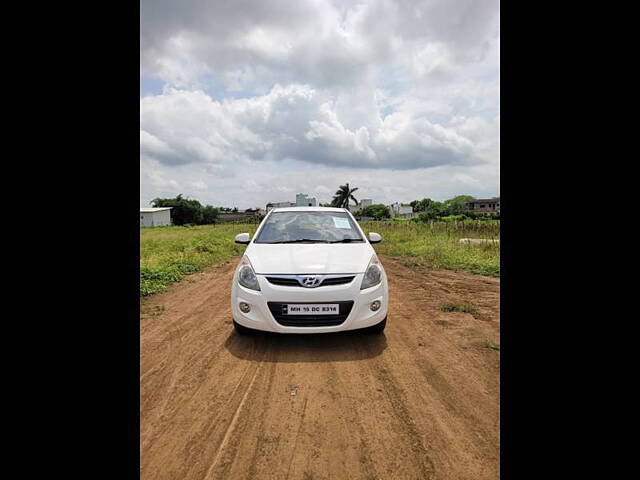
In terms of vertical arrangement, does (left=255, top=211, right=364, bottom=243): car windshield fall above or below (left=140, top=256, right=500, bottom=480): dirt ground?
above

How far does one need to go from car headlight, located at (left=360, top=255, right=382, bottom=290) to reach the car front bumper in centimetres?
5

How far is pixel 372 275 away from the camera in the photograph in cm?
329

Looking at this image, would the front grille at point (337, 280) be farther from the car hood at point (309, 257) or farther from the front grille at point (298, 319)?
the front grille at point (298, 319)

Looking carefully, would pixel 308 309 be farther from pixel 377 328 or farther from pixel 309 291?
pixel 377 328

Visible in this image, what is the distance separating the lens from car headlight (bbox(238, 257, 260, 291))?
3165 millimetres

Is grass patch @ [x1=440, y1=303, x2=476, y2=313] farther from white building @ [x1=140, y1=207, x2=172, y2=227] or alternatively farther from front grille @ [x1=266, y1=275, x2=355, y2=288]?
white building @ [x1=140, y1=207, x2=172, y2=227]

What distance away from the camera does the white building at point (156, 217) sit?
4398 centimetres

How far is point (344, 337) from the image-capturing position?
11.3 feet

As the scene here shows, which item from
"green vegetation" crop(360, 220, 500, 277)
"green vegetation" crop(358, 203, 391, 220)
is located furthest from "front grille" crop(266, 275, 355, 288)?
"green vegetation" crop(358, 203, 391, 220)

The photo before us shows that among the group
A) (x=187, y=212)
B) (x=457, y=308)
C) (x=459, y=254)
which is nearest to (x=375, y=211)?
(x=187, y=212)

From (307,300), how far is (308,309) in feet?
0.31
